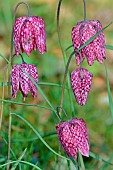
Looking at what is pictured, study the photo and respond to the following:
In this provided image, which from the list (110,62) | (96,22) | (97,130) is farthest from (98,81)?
(96,22)

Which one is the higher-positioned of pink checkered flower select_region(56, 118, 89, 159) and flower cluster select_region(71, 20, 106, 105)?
flower cluster select_region(71, 20, 106, 105)

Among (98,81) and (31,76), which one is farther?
(98,81)

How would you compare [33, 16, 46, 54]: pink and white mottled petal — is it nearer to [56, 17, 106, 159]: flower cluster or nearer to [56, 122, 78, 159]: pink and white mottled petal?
[56, 17, 106, 159]: flower cluster

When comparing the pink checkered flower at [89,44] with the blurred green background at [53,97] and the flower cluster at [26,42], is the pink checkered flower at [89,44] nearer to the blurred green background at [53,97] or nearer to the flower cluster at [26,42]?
the flower cluster at [26,42]

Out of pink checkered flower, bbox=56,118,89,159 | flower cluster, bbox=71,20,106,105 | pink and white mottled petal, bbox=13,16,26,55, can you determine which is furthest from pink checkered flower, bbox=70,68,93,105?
pink and white mottled petal, bbox=13,16,26,55

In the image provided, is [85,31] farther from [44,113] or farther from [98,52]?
[44,113]

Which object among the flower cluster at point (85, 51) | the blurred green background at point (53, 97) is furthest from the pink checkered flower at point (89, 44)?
the blurred green background at point (53, 97)

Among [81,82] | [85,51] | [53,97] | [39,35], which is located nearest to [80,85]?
[81,82]

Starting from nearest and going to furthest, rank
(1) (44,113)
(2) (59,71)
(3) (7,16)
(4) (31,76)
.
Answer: (4) (31,76)
(1) (44,113)
(3) (7,16)
(2) (59,71)
